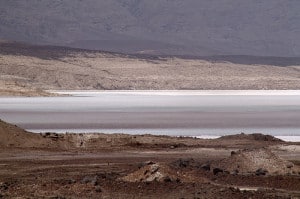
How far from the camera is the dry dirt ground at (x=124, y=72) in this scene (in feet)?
375

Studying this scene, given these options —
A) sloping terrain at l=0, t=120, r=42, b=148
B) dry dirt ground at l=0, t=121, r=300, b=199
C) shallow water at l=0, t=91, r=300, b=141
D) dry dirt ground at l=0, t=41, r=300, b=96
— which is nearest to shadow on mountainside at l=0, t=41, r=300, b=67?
dry dirt ground at l=0, t=41, r=300, b=96

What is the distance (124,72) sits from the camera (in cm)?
13262

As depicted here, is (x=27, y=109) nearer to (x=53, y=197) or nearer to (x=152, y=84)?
(x=53, y=197)

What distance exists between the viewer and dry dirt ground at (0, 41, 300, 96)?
114 meters

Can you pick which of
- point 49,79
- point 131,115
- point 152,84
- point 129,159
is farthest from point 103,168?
point 152,84

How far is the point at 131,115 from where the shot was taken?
46.9 m

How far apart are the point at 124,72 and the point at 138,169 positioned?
377 ft

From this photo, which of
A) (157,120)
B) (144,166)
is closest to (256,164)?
(144,166)

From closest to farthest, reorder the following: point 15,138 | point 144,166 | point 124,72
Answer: point 144,166
point 15,138
point 124,72

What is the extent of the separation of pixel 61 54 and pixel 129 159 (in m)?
119

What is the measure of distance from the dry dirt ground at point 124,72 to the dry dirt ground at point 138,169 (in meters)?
75.5

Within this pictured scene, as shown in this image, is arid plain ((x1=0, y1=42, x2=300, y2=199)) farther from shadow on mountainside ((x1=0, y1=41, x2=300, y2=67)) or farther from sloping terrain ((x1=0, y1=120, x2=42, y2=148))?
shadow on mountainside ((x1=0, y1=41, x2=300, y2=67))

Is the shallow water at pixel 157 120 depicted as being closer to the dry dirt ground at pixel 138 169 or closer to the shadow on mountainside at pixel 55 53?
the dry dirt ground at pixel 138 169

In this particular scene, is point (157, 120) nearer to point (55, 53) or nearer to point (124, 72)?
point (124, 72)
